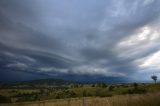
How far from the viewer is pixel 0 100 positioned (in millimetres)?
78688

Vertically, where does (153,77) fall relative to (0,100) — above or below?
above

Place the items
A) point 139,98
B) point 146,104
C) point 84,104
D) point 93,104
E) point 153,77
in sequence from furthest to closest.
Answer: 1. point 153,77
2. point 139,98
3. point 146,104
4. point 93,104
5. point 84,104

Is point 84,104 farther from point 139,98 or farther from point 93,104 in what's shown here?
point 139,98

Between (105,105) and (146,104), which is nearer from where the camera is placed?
(105,105)

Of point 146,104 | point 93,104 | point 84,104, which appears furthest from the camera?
point 146,104

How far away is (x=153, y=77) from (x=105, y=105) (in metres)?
107

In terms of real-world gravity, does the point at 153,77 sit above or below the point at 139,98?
above

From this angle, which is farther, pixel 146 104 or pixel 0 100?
pixel 0 100

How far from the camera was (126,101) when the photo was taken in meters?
19.0

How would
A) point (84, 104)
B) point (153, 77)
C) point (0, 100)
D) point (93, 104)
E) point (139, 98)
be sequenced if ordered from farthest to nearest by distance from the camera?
point (153, 77), point (0, 100), point (139, 98), point (93, 104), point (84, 104)

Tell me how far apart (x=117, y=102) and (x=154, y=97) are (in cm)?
439

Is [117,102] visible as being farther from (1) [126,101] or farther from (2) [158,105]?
(2) [158,105]

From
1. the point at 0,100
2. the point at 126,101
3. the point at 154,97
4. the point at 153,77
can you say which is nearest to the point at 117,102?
the point at 126,101

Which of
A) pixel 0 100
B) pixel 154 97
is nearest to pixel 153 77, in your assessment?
pixel 0 100
